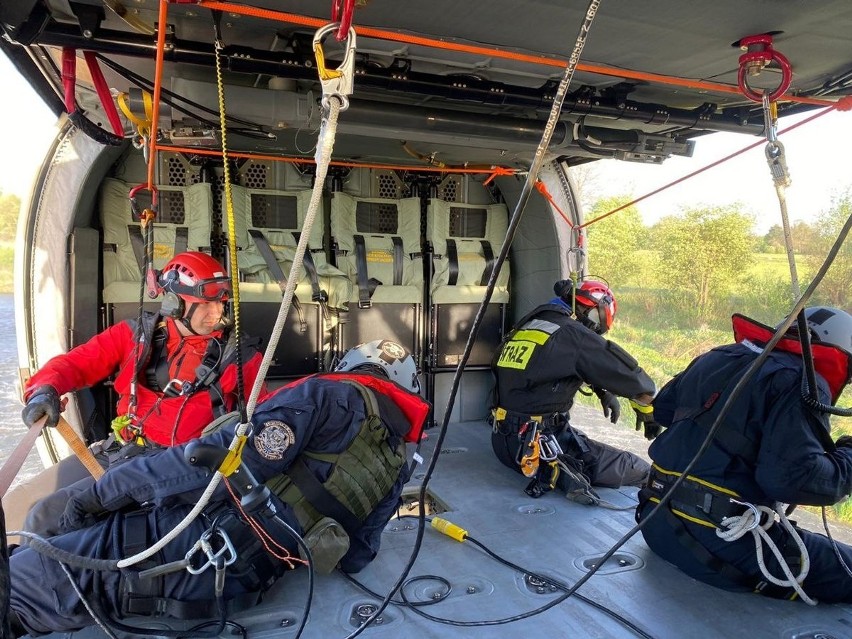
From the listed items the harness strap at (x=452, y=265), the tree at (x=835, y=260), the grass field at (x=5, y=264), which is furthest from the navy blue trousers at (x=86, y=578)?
the grass field at (x=5, y=264)

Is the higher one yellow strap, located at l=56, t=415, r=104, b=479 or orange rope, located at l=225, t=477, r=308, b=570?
yellow strap, located at l=56, t=415, r=104, b=479

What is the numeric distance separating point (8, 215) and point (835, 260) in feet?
105

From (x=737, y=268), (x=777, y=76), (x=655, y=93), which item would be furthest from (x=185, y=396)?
(x=737, y=268)

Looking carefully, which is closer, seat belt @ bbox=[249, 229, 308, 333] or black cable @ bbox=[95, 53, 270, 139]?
black cable @ bbox=[95, 53, 270, 139]

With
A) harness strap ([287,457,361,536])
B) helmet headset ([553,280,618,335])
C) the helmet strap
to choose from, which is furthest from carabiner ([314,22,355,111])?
helmet headset ([553,280,618,335])

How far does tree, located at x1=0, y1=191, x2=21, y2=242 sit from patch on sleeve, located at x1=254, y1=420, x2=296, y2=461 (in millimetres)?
23618

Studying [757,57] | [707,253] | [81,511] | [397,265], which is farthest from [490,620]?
[707,253]

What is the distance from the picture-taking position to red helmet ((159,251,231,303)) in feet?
10.9

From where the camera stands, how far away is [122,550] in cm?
Answer: 214

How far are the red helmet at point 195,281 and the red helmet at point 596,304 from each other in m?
2.68

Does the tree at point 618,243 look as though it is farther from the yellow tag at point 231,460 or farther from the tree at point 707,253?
the yellow tag at point 231,460

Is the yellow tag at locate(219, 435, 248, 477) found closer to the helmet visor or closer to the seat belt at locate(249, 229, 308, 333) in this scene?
the helmet visor

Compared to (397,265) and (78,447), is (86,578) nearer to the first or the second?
(78,447)

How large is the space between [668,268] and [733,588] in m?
21.4
